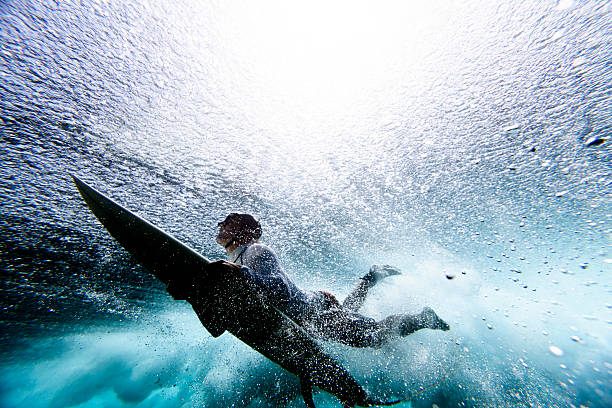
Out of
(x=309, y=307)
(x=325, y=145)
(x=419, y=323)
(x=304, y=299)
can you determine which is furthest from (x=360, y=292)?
(x=325, y=145)

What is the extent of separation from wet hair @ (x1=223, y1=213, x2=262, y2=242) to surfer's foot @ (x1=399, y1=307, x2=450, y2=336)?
405 centimetres

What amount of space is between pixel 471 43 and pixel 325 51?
1.63 metres

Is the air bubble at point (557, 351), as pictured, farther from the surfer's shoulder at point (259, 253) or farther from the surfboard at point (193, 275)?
the surfer's shoulder at point (259, 253)

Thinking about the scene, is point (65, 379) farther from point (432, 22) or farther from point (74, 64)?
point (432, 22)

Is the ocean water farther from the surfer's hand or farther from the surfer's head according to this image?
the surfer's hand

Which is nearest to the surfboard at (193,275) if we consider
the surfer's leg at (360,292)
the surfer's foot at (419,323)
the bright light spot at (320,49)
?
the bright light spot at (320,49)

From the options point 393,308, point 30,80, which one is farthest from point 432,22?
point 393,308

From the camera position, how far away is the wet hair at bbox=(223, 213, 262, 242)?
9.80 feet

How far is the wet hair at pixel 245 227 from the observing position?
2986 mm

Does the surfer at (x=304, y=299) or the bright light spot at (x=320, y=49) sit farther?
the surfer at (x=304, y=299)

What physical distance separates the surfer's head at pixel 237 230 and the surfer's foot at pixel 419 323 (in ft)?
13.4

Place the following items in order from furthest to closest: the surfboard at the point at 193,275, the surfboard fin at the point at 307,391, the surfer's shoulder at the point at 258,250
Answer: the surfboard fin at the point at 307,391 < the surfer's shoulder at the point at 258,250 < the surfboard at the point at 193,275

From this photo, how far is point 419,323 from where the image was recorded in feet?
15.6

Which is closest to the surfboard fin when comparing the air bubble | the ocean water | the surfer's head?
the surfer's head
